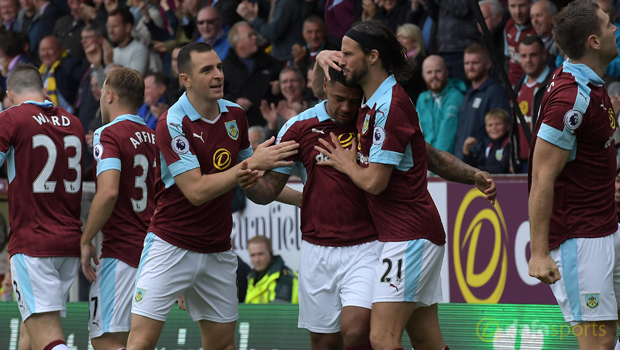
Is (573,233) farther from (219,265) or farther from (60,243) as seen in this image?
(60,243)

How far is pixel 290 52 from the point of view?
11.1m

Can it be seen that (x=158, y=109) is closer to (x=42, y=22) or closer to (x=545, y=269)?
(x=42, y=22)

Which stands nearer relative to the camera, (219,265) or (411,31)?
(219,265)

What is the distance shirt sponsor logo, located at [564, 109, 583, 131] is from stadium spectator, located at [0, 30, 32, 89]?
35.6 feet

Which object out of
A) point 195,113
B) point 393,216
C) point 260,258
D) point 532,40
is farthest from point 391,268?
point 532,40

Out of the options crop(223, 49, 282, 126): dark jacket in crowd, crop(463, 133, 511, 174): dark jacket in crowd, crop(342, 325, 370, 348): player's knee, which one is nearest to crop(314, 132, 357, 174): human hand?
crop(342, 325, 370, 348): player's knee

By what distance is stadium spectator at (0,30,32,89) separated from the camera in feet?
43.8

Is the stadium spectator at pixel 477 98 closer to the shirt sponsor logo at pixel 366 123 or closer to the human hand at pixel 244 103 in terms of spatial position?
the human hand at pixel 244 103

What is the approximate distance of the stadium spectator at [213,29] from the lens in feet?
37.2

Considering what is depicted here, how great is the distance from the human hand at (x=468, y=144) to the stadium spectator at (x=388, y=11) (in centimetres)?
187

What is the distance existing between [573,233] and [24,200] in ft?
11.8

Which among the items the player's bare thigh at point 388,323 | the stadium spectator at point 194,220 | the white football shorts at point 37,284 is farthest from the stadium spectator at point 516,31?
the white football shorts at point 37,284

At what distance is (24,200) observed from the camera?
571cm

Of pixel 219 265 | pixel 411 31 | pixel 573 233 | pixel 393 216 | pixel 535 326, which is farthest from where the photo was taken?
pixel 411 31
